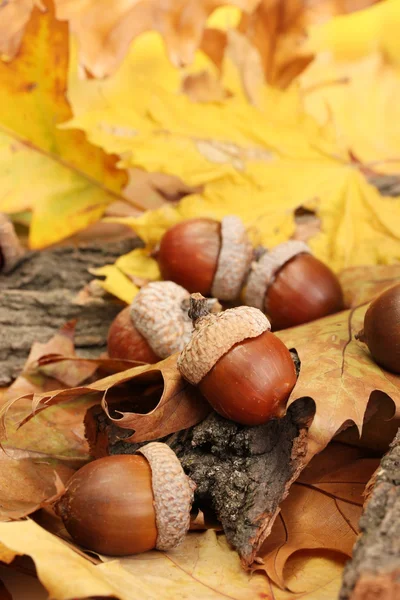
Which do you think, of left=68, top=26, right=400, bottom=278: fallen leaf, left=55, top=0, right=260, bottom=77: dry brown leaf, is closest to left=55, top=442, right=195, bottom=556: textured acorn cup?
left=68, top=26, right=400, bottom=278: fallen leaf

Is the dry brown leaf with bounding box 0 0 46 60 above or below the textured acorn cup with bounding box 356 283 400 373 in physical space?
above

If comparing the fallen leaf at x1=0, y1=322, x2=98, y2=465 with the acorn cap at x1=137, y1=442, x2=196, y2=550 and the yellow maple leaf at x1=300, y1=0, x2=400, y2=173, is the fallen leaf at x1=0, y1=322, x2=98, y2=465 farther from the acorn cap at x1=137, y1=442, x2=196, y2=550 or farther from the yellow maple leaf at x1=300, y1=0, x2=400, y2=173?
the yellow maple leaf at x1=300, y1=0, x2=400, y2=173

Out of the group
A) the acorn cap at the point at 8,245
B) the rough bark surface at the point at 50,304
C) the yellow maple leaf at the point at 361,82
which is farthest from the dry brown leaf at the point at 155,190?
the yellow maple leaf at the point at 361,82

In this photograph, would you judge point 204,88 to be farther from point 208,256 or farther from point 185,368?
point 185,368

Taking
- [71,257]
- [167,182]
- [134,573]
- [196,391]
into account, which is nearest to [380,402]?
[196,391]

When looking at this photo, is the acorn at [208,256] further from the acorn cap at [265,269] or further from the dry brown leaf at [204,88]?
the dry brown leaf at [204,88]

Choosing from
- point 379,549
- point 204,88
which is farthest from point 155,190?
point 379,549

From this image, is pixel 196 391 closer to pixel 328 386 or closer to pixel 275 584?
pixel 328 386
